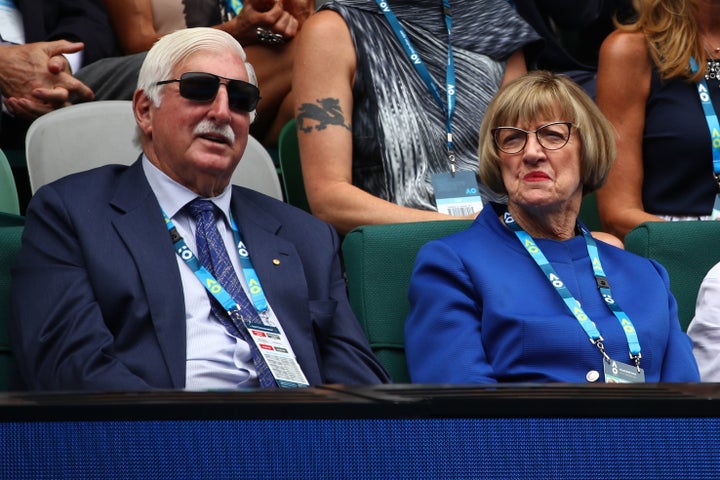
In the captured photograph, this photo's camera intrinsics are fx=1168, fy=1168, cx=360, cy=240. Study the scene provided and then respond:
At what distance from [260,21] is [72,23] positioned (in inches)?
26.0

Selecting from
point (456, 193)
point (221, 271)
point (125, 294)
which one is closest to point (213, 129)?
point (221, 271)

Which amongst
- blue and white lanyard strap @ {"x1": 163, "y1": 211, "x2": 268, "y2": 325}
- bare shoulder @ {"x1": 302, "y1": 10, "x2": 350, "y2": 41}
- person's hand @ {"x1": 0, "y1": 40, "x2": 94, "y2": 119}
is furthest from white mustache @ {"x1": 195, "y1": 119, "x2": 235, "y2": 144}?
person's hand @ {"x1": 0, "y1": 40, "x2": 94, "y2": 119}

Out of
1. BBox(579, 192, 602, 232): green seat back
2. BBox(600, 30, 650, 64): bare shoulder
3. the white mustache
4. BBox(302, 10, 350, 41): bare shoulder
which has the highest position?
BBox(302, 10, 350, 41): bare shoulder

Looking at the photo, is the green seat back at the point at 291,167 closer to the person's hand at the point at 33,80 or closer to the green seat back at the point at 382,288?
the person's hand at the point at 33,80

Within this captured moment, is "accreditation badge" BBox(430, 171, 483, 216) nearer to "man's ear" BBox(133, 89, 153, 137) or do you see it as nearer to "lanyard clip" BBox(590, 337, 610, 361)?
"lanyard clip" BBox(590, 337, 610, 361)

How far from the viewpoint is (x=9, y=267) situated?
8.57ft

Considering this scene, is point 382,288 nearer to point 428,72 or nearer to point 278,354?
point 278,354

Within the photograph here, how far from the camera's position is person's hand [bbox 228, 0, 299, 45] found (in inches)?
160

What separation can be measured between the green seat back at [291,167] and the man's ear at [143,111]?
98 centimetres

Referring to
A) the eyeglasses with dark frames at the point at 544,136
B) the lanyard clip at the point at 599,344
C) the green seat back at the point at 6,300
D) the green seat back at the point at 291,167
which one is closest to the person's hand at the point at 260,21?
the green seat back at the point at 291,167

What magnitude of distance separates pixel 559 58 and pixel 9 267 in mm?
2620

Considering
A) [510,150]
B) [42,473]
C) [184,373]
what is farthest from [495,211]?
[42,473]

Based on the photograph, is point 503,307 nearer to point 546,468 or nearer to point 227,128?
point 227,128

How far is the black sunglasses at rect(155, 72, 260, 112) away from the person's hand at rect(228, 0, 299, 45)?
1247 millimetres
